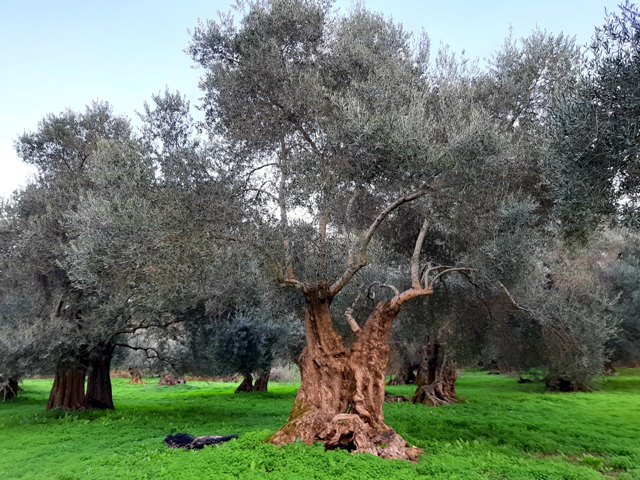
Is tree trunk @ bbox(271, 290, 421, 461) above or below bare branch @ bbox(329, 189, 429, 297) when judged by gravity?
below

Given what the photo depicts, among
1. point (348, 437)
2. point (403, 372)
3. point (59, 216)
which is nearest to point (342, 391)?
point (348, 437)

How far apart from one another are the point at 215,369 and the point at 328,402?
13.6 meters

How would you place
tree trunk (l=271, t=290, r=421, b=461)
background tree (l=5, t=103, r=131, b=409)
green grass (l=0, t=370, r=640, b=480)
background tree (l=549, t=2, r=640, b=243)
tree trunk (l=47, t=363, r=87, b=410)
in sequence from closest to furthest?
background tree (l=549, t=2, r=640, b=243), green grass (l=0, t=370, r=640, b=480), tree trunk (l=271, t=290, r=421, b=461), background tree (l=5, t=103, r=131, b=409), tree trunk (l=47, t=363, r=87, b=410)

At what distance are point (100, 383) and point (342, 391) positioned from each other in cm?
1330

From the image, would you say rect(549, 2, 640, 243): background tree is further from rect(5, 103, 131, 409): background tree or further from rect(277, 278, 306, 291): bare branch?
rect(5, 103, 131, 409): background tree

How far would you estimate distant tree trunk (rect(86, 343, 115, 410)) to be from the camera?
19.8m

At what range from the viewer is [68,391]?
62.6 feet

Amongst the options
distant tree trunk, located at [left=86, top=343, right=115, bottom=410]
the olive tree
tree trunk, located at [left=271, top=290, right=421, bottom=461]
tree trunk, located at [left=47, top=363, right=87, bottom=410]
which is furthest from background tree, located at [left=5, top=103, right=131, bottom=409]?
tree trunk, located at [left=271, top=290, right=421, bottom=461]

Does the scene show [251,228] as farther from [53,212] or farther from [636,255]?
[636,255]

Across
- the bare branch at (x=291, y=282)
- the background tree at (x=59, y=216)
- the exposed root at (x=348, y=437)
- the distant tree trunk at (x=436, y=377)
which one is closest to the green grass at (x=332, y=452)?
the exposed root at (x=348, y=437)

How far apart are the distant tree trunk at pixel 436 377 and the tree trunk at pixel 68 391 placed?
14.4 metres

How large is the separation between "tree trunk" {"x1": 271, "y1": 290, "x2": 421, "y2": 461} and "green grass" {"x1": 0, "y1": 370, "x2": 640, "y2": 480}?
648mm

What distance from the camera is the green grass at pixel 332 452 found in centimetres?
884

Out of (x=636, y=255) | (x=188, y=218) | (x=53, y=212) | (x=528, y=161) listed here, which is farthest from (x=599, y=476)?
(x=636, y=255)
